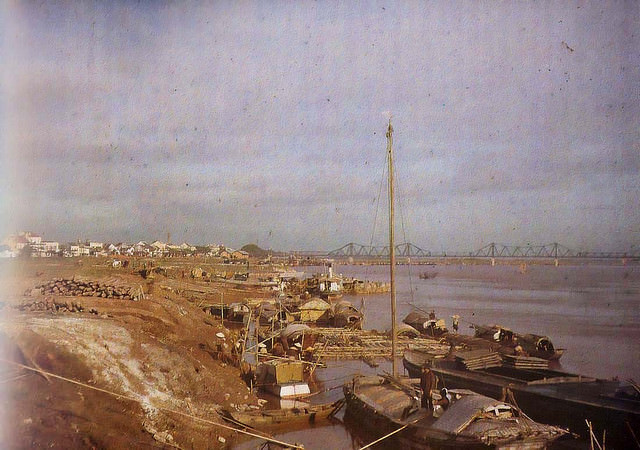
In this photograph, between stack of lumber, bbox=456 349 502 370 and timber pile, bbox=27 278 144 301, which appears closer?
stack of lumber, bbox=456 349 502 370

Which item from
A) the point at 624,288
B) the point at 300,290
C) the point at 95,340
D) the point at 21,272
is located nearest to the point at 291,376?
the point at 95,340

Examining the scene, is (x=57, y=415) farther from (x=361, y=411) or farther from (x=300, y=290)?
(x=300, y=290)

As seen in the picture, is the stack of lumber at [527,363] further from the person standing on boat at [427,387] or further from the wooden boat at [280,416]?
the wooden boat at [280,416]

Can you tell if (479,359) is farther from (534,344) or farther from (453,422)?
(534,344)

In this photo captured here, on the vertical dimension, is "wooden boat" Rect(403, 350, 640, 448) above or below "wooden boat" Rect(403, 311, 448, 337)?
above

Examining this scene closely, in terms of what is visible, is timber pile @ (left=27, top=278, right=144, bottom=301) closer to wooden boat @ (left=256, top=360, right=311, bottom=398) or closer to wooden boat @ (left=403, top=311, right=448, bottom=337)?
wooden boat @ (left=256, top=360, right=311, bottom=398)

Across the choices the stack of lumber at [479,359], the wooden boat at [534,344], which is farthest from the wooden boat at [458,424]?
the wooden boat at [534,344]

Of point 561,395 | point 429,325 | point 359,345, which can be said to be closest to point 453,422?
point 561,395

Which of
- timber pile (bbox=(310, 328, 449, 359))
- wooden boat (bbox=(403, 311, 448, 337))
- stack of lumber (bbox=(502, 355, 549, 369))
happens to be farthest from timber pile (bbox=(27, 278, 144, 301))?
wooden boat (bbox=(403, 311, 448, 337))
